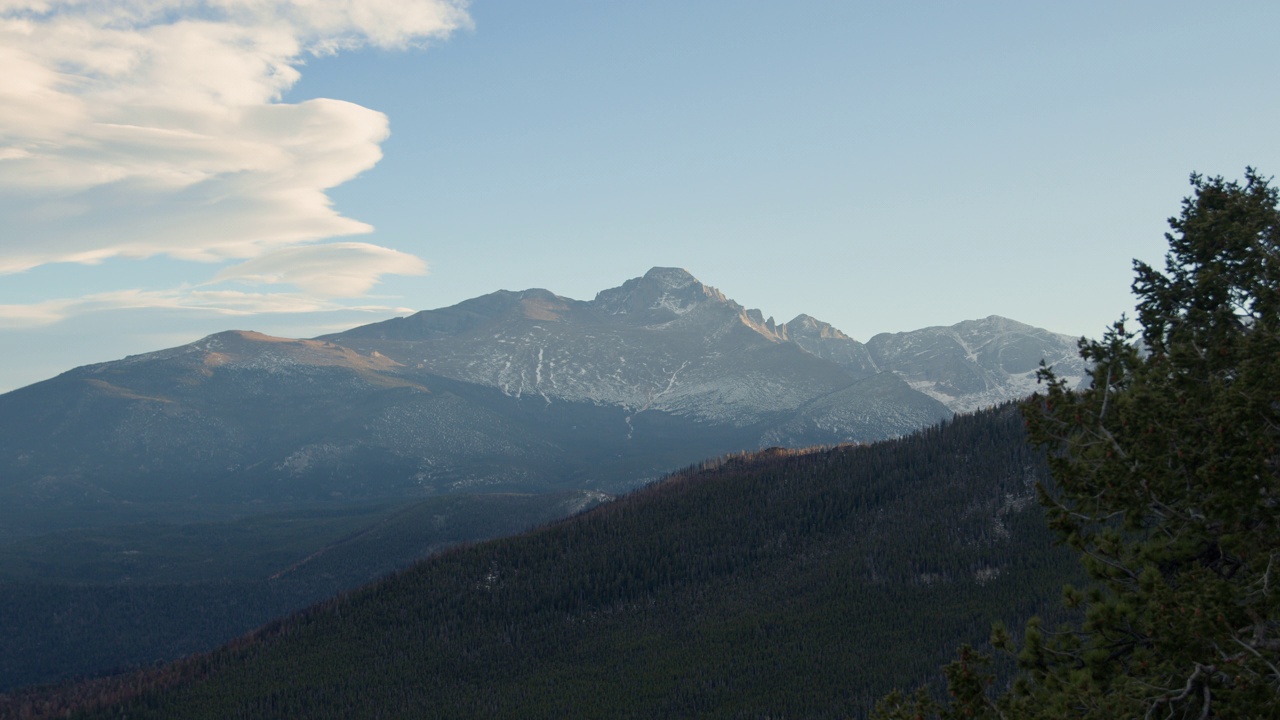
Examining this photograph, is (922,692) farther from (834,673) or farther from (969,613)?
(969,613)

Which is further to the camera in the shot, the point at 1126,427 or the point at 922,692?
the point at 922,692

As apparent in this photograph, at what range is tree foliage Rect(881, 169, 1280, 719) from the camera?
24484 mm

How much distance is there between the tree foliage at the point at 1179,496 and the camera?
24.5 meters

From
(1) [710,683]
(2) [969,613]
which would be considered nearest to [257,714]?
(1) [710,683]

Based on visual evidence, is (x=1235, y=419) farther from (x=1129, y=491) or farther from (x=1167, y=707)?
(x=1167, y=707)

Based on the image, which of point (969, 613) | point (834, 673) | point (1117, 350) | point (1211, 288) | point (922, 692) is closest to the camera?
point (1211, 288)

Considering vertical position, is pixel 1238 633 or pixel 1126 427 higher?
pixel 1126 427

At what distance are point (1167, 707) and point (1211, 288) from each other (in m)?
12.1

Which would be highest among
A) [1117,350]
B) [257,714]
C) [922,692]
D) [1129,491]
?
[1117,350]

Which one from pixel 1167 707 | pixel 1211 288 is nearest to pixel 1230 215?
pixel 1211 288

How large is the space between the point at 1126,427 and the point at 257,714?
608ft

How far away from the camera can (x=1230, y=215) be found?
29703 millimetres

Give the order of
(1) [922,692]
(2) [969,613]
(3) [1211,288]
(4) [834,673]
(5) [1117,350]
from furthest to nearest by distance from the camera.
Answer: (2) [969,613] < (4) [834,673] < (1) [922,692] < (5) [1117,350] < (3) [1211,288]

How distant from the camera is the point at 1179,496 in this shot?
2692 centimetres
